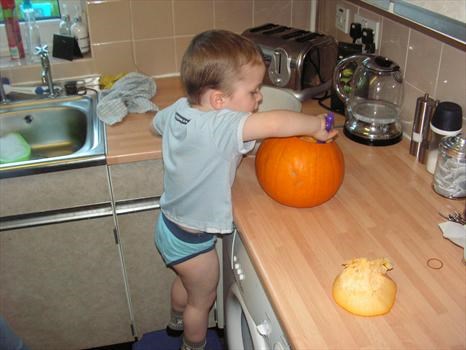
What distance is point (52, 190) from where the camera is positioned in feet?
4.83

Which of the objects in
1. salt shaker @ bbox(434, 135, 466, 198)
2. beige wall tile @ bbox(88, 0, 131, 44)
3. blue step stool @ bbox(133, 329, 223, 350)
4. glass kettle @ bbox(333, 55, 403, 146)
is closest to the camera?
salt shaker @ bbox(434, 135, 466, 198)

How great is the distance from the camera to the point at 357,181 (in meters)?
1.29

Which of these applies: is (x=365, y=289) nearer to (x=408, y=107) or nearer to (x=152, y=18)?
(x=408, y=107)

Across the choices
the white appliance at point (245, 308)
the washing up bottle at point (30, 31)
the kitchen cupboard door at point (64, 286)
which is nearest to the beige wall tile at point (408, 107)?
the white appliance at point (245, 308)

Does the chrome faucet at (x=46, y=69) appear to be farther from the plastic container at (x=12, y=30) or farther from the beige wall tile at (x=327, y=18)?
the beige wall tile at (x=327, y=18)

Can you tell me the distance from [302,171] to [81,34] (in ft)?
3.78

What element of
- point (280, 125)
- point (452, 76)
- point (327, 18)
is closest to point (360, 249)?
point (280, 125)

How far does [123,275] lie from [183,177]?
0.62m

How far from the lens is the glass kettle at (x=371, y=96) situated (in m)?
1.44

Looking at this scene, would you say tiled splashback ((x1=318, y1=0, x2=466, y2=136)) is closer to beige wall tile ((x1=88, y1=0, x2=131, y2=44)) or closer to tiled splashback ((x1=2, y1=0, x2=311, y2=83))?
tiled splashback ((x1=2, y1=0, x2=311, y2=83))

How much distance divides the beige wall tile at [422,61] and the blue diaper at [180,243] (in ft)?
2.30

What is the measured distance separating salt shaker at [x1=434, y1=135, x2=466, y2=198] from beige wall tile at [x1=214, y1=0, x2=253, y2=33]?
1.01 meters

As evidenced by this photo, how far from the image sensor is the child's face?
111cm

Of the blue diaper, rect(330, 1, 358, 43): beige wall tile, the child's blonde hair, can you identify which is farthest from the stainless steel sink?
rect(330, 1, 358, 43): beige wall tile
